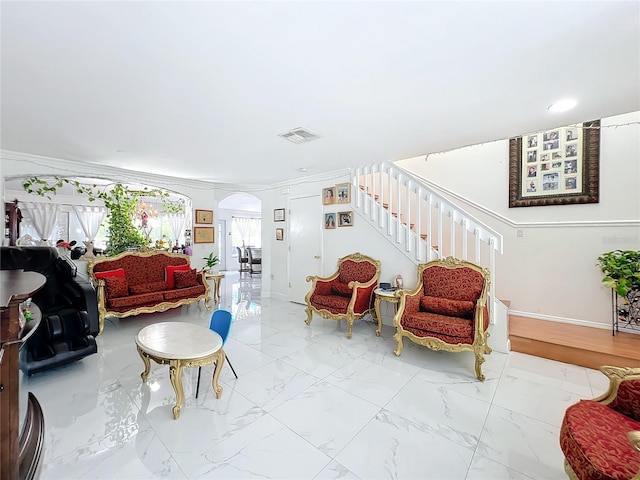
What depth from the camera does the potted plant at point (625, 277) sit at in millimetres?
Result: 2955

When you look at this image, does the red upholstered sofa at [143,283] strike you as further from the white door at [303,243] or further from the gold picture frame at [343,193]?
the gold picture frame at [343,193]

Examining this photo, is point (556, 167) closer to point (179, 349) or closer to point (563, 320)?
point (563, 320)

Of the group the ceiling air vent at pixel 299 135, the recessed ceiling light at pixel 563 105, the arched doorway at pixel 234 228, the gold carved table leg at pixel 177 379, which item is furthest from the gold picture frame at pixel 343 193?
the arched doorway at pixel 234 228

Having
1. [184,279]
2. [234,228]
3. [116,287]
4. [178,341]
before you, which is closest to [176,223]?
[234,228]

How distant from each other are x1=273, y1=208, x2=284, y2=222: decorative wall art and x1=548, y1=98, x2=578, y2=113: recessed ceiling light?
178 inches

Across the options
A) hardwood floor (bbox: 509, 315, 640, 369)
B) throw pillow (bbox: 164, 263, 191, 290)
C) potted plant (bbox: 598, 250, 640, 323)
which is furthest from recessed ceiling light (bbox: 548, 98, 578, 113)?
throw pillow (bbox: 164, 263, 191, 290)

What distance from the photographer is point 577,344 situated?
288cm

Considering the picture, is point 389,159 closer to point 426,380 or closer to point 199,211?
point 426,380

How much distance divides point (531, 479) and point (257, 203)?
10.2 meters

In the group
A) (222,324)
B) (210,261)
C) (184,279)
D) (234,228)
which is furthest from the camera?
(234,228)

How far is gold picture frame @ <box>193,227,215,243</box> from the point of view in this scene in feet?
19.1

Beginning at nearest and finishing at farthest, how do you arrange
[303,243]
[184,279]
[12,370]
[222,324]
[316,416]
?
[12,370] → [316,416] → [222,324] → [184,279] → [303,243]

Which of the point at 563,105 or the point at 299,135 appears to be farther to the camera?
the point at 299,135

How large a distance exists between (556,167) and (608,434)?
382cm
